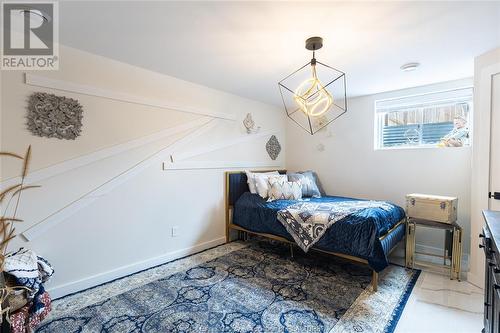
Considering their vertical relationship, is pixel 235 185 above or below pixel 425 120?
below

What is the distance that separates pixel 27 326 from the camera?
5.15 feet

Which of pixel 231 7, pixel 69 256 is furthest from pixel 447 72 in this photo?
pixel 69 256

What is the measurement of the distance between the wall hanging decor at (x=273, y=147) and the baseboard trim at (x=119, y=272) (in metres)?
1.84

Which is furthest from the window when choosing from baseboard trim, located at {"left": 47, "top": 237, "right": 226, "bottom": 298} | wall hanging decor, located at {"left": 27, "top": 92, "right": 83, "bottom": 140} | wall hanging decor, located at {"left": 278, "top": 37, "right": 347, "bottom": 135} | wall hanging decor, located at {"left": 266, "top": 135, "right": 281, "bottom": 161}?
wall hanging decor, located at {"left": 27, "top": 92, "right": 83, "bottom": 140}

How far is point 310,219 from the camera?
268cm

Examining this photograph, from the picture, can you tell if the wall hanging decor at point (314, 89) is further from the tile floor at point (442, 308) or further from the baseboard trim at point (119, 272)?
the baseboard trim at point (119, 272)

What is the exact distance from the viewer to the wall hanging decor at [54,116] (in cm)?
203

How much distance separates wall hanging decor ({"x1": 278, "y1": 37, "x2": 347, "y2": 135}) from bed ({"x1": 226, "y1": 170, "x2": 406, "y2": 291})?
3.41 ft

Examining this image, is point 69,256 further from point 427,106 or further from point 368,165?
point 427,106

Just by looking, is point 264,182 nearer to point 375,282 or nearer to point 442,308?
point 375,282

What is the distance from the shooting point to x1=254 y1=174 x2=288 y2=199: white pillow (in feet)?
11.3

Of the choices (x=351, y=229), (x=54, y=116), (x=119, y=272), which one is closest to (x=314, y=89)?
(x=351, y=229)

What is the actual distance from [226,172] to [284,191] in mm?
885

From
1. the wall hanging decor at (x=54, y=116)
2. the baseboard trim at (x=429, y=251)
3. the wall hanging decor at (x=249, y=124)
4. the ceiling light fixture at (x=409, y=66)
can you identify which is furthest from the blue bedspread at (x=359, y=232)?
the wall hanging decor at (x=54, y=116)
